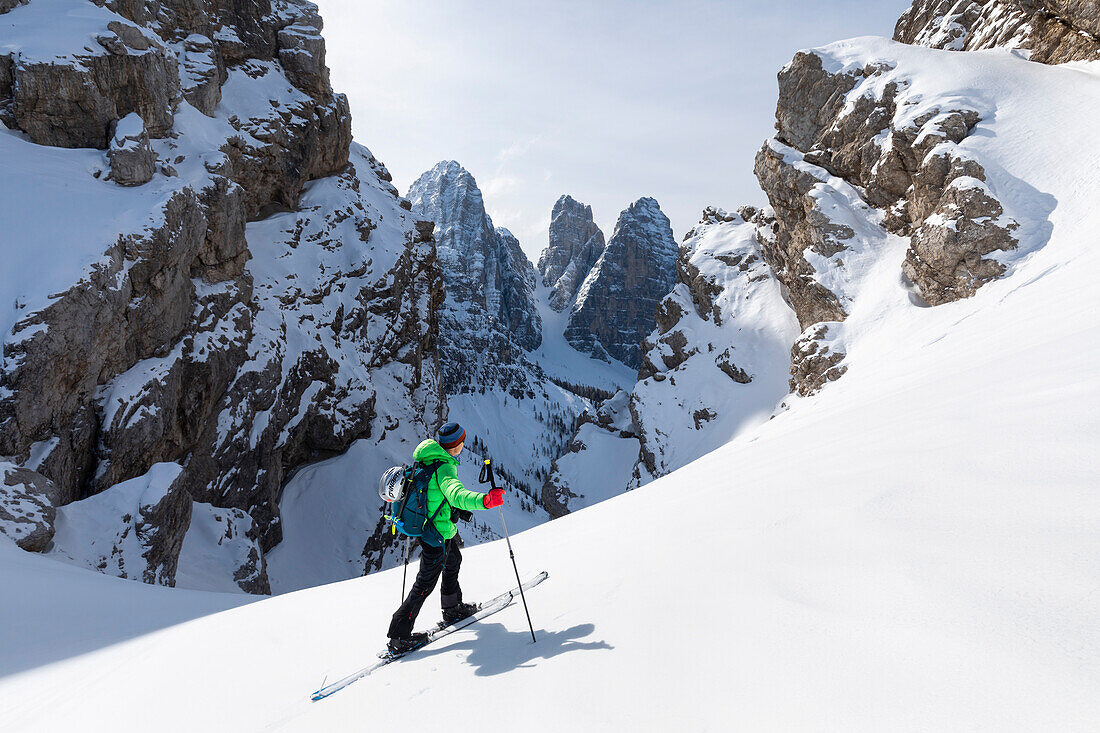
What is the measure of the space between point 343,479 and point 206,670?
30413 mm

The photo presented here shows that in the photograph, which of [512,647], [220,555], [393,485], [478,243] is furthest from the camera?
[478,243]

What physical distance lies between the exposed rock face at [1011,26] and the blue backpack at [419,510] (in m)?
39.4

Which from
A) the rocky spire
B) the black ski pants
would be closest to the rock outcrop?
the black ski pants

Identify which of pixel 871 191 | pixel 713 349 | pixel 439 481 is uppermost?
pixel 871 191

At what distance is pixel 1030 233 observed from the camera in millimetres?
23953

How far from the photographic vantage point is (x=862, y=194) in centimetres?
3500

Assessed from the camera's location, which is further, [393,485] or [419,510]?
[393,485]

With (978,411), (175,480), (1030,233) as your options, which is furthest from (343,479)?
(1030,233)

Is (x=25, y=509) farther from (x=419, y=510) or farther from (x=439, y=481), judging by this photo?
(x=439, y=481)

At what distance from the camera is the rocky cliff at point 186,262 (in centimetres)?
1720

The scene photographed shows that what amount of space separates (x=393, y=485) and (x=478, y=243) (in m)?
166

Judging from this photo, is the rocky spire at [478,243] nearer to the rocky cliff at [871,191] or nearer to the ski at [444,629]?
the rocky cliff at [871,191]

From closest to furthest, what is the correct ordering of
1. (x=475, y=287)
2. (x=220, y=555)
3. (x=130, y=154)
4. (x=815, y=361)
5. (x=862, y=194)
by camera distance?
1. (x=130, y=154)
2. (x=220, y=555)
3. (x=815, y=361)
4. (x=862, y=194)
5. (x=475, y=287)

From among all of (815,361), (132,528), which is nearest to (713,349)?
(815,361)
